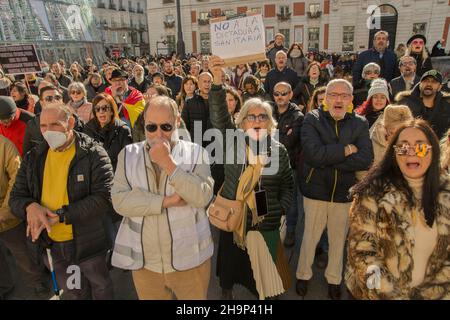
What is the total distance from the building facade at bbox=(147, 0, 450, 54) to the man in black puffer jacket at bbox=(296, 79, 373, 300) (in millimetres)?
28027

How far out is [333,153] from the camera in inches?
114

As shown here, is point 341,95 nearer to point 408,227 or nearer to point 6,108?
point 408,227

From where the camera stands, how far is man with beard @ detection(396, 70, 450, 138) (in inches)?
166

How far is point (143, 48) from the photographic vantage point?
A: 162ft

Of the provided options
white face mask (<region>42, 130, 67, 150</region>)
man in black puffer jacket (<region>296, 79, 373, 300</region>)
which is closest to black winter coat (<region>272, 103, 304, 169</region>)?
man in black puffer jacket (<region>296, 79, 373, 300</region>)

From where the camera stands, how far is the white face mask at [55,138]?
2.48 m

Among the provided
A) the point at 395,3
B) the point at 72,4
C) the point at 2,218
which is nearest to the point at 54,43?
the point at 72,4

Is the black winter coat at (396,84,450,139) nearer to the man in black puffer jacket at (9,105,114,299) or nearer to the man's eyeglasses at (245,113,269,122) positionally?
the man's eyeglasses at (245,113,269,122)

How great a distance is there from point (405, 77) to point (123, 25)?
50865mm

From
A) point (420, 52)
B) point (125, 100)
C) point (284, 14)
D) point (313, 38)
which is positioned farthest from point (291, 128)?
point (284, 14)

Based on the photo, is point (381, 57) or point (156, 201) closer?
point (156, 201)

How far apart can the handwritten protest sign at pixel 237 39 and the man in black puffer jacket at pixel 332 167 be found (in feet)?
2.73

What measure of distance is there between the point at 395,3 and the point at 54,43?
29874mm
